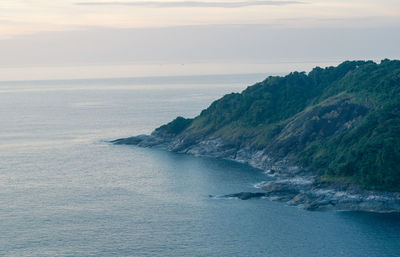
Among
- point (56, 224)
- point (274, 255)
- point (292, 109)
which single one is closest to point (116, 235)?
point (56, 224)

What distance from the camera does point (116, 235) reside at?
374 feet

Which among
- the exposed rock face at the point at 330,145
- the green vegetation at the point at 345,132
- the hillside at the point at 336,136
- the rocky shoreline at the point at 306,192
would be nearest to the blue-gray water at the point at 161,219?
the rocky shoreline at the point at 306,192

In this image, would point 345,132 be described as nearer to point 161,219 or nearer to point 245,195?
point 245,195

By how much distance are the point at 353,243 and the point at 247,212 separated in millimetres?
26425

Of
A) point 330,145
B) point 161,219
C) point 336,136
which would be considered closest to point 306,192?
point 330,145

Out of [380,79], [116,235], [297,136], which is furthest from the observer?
[380,79]

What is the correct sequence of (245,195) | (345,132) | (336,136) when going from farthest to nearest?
(336,136)
(345,132)
(245,195)

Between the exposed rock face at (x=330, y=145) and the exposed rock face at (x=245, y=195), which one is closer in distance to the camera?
the exposed rock face at (x=330, y=145)

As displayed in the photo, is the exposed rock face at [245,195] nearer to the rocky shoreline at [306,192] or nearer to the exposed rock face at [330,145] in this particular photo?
the rocky shoreline at [306,192]

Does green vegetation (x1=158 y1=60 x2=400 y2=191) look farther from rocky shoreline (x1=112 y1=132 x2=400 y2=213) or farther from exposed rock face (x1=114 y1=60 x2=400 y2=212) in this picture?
rocky shoreline (x1=112 y1=132 x2=400 y2=213)

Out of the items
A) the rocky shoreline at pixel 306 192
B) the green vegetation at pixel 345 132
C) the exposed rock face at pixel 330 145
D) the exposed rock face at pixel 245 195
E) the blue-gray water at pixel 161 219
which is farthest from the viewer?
the exposed rock face at pixel 245 195

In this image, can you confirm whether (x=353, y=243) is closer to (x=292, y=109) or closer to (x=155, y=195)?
(x=155, y=195)

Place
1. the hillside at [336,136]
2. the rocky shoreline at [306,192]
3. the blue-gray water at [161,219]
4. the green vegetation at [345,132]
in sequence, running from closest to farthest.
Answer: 1. the blue-gray water at [161,219]
2. the rocky shoreline at [306,192]
3. the green vegetation at [345,132]
4. the hillside at [336,136]

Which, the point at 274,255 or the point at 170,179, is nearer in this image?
the point at 274,255
